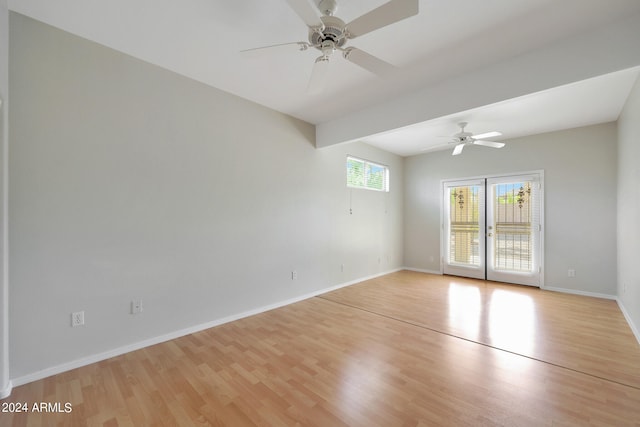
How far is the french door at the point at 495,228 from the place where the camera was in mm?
4770

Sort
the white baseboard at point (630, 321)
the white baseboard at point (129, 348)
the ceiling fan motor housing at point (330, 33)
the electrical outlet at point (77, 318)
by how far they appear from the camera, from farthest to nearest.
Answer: the white baseboard at point (630, 321) < the electrical outlet at point (77, 318) < the white baseboard at point (129, 348) < the ceiling fan motor housing at point (330, 33)

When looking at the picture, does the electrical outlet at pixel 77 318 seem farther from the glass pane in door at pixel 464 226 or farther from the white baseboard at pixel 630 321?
the glass pane in door at pixel 464 226

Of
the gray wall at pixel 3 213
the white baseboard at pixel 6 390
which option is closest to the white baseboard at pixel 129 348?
the white baseboard at pixel 6 390

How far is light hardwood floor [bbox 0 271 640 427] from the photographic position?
1.67 meters

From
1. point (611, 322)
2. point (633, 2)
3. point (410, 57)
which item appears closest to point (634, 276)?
point (611, 322)

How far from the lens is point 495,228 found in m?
5.17

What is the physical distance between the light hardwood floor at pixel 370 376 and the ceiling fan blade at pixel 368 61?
2381 mm

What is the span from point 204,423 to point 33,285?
176cm

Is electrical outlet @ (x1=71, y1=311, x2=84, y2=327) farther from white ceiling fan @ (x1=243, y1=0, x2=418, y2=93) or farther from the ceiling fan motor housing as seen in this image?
the ceiling fan motor housing

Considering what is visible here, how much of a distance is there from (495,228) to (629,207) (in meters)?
2.13

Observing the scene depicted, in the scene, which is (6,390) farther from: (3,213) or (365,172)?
(365,172)

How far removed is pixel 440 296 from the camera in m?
4.20

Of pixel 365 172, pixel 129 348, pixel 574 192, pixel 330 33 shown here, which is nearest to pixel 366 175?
pixel 365 172

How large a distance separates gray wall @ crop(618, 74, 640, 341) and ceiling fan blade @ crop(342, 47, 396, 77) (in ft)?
9.37
